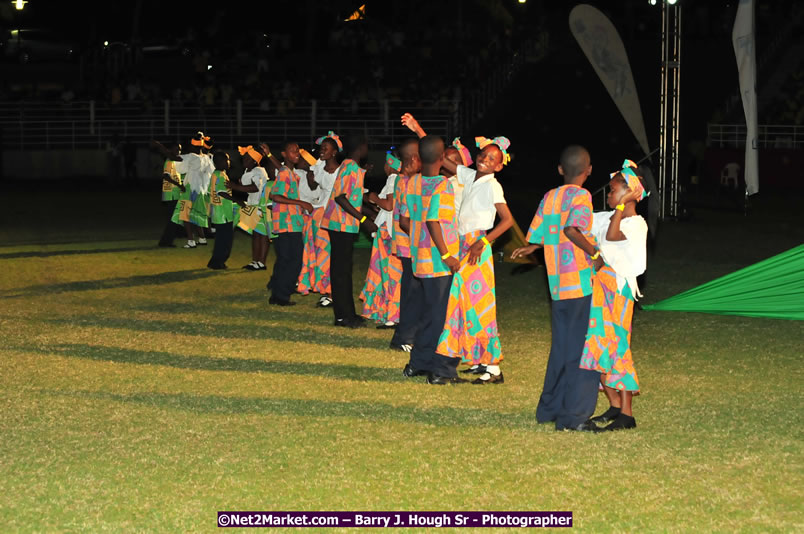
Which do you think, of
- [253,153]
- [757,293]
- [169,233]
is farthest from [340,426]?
[169,233]

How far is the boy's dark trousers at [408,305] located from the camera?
9.23m

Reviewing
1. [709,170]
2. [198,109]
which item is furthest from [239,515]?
[198,109]

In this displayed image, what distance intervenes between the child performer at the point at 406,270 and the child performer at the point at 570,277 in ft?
6.25

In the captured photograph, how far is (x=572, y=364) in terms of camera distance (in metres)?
6.84

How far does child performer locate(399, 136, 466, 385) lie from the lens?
7.93m

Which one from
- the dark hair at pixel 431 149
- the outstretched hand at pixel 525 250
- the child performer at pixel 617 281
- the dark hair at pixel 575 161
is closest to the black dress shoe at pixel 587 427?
the child performer at pixel 617 281

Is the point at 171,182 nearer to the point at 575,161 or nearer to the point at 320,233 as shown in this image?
the point at 320,233

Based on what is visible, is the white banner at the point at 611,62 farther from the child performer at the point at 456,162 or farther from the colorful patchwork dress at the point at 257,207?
the child performer at the point at 456,162

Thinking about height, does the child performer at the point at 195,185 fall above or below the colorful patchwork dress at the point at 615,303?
above

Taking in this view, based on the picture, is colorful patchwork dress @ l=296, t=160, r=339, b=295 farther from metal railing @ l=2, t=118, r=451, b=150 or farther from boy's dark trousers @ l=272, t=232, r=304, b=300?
metal railing @ l=2, t=118, r=451, b=150

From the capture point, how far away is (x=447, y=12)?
4034 centimetres

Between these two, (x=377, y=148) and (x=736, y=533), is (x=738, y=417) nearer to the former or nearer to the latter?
(x=736, y=533)

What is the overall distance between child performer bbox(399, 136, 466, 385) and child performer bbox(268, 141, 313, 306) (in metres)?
3.57

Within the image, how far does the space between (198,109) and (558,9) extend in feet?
48.8
